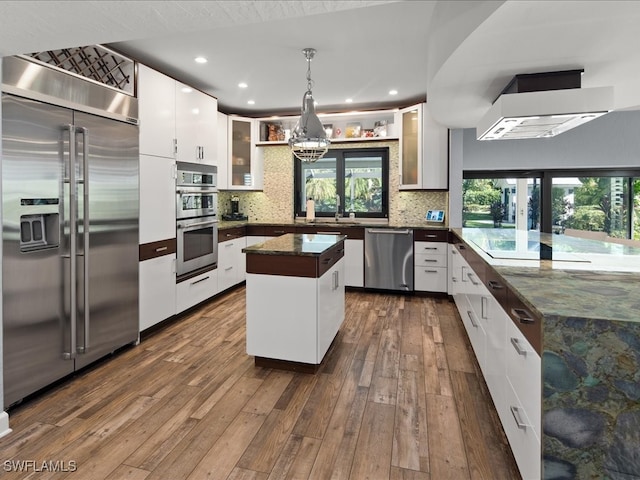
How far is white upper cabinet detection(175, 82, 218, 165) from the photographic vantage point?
3771 mm

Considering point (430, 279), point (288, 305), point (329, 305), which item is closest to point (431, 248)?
point (430, 279)

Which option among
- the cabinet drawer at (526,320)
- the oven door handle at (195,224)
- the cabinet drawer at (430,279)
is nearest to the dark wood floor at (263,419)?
the cabinet drawer at (526,320)

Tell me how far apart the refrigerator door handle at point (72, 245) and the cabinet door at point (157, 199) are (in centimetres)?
74

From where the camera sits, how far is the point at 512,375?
5.39 ft

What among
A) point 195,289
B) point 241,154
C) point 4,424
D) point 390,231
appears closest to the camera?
point 4,424

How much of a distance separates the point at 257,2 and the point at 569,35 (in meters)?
1.57

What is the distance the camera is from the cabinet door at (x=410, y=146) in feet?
16.0

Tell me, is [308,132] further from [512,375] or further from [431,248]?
[431,248]

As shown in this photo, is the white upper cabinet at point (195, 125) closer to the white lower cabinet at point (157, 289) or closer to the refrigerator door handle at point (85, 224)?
the white lower cabinet at point (157, 289)

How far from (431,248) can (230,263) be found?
8.70 ft

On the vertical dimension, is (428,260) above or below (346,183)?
below

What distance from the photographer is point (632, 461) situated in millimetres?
1186

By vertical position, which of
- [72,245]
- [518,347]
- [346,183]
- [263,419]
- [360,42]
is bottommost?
[263,419]

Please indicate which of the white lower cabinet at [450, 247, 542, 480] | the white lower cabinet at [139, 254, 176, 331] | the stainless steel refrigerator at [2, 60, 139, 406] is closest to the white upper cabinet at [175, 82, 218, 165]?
the stainless steel refrigerator at [2, 60, 139, 406]
